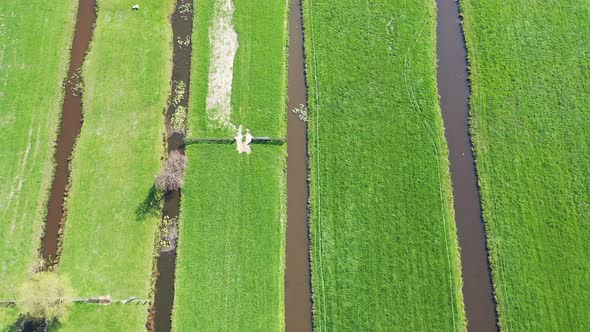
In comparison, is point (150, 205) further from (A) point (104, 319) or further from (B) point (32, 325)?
(B) point (32, 325)

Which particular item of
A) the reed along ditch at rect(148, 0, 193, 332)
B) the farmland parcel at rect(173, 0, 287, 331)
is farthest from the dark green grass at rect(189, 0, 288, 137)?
the reed along ditch at rect(148, 0, 193, 332)

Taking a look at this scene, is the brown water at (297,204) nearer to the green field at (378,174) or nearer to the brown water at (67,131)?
the green field at (378,174)

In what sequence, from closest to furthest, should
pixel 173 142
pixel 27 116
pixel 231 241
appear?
1. pixel 231 241
2. pixel 173 142
3. pixel 27 116

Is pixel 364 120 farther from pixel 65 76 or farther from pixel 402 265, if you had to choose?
pixel 65 76

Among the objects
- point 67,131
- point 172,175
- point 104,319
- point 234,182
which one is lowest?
point 104,319

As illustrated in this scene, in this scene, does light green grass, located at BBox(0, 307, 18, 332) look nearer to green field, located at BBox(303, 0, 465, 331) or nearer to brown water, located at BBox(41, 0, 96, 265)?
Result: brown water, located at BBox(41, 0, 96, 265)

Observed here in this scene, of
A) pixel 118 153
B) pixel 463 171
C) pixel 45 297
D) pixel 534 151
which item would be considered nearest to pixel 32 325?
pixel 45 297

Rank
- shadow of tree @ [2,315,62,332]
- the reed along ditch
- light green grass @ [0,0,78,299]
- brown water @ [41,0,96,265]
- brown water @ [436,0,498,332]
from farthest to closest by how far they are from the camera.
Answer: brown water @ [41,0,96,265]
light green grass @ [0,0,78,299]
the reed along ditch
brown water @ [436,0,498,332]
shadow of tree @ [2,315,62,332]
